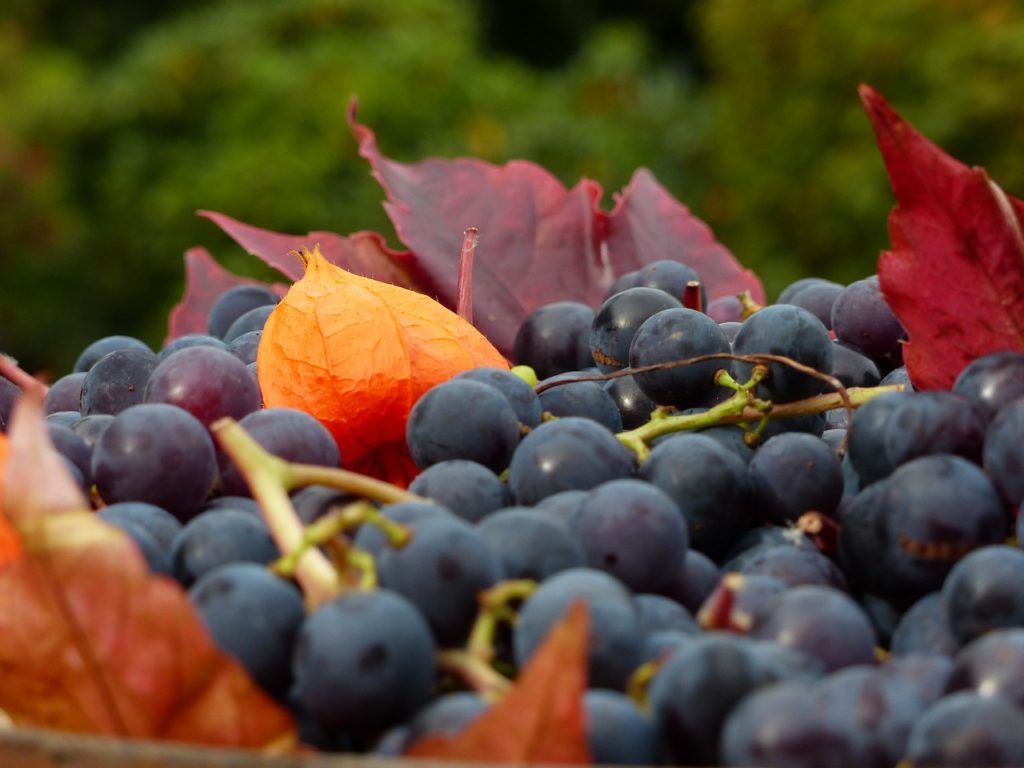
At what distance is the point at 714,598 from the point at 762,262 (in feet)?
10.0

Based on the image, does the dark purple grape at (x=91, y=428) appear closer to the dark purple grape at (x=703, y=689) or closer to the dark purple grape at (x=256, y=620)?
the dark purple grape at (x=256, y=620)

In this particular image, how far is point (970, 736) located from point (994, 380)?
0.75 feet

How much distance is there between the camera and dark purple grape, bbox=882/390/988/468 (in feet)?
1.86

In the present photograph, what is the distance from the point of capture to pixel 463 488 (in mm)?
575

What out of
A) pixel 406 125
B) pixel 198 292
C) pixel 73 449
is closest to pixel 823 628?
pixel 73 449

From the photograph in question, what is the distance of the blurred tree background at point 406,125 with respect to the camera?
3.08m

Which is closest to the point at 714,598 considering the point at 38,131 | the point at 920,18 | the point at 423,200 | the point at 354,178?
the point at 423,200

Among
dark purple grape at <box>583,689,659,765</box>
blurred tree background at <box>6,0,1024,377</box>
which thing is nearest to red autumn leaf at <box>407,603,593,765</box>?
dark purple grape at <box>583,689,659,765</box>

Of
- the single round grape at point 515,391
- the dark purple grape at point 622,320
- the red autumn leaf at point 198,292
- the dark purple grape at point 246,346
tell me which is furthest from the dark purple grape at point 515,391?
the red autumn leaf at point 198,292

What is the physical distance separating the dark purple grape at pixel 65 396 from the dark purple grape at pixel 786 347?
0.43 meters

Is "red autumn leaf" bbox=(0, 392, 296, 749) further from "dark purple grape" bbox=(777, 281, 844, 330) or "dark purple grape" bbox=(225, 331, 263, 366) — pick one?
"dark purple grape" bbox=(777, 281, 844, 330)

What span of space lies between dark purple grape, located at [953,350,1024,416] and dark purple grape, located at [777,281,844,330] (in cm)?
27

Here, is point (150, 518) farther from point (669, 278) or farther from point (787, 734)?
point (669, 278)

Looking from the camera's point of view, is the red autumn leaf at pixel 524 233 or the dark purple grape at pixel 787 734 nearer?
the dark purple grape at pixel 787 734
